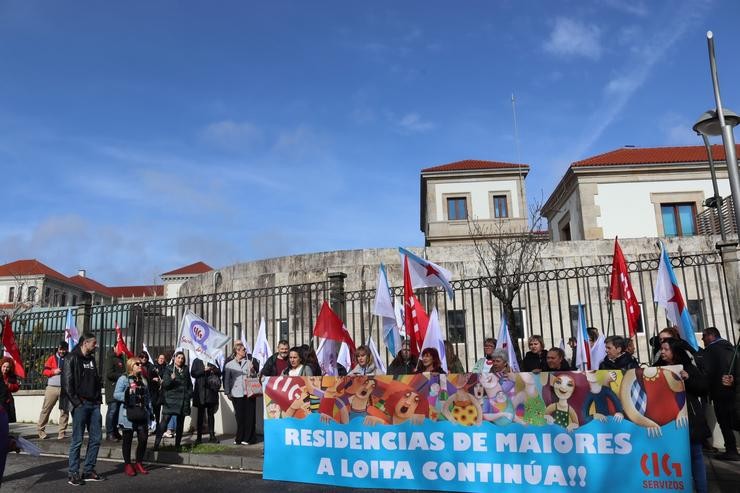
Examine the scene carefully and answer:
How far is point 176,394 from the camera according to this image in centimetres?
895

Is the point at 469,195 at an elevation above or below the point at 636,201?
above

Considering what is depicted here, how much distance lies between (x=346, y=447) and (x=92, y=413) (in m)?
3.58

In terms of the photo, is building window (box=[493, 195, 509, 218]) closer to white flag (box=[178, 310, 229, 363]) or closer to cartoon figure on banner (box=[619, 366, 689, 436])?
white flag (box=[178, 310, 229, 363])

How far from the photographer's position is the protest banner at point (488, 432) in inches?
212

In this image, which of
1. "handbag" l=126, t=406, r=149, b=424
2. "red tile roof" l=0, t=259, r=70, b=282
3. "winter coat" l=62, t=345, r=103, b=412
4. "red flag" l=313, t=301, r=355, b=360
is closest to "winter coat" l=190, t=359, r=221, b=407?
"red flag" l=313, t=301, r=355, b=360

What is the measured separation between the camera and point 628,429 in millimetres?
5449

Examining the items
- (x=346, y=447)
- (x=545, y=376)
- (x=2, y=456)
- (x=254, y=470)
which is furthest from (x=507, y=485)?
(x=2, y=456)

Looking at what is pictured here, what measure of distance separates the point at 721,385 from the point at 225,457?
262 inches

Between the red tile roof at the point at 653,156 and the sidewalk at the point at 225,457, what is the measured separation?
26.9 meters

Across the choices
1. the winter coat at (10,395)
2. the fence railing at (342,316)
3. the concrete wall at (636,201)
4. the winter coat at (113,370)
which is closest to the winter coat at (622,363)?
the fence railing at (342,316)

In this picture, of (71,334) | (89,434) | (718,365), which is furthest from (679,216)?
(89,434)

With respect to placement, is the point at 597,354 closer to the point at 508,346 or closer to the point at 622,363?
the point at 508,346

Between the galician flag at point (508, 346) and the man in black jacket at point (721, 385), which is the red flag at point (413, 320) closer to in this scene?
the galician flag at point (508, 346)

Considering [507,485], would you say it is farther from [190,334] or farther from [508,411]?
[190,334]
